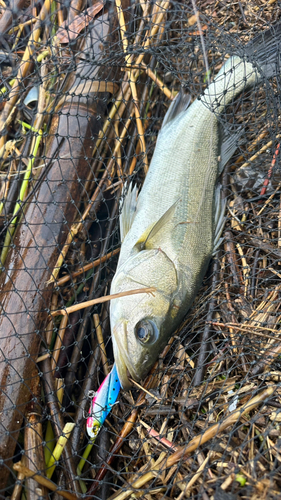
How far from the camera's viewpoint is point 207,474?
2438 millimetres

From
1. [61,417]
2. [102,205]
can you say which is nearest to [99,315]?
[61,417]

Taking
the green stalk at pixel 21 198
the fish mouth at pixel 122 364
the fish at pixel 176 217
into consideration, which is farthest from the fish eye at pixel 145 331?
the green stalk at pixel 21 198

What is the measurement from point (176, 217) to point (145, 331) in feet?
3.42

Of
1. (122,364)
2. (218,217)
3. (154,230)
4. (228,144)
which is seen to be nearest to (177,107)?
(228,144)

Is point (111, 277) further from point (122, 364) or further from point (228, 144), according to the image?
point (228, 144)

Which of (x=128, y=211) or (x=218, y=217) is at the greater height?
(x=128, y=211)

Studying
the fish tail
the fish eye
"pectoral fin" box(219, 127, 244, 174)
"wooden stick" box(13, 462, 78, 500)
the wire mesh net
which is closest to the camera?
"wooden stick" box(13, 462, 78, 500)

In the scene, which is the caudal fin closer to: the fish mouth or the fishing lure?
the fish mouth

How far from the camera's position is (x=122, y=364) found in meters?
2.88

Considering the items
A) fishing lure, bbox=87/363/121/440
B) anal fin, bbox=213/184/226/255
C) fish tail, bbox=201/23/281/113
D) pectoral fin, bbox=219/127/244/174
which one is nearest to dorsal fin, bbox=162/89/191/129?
fish tail, bbox=201/23/281/113

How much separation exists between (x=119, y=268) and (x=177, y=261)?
0.49 meters

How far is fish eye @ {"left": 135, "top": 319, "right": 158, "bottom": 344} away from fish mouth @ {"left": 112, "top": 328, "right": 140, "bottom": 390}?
0.39 ft

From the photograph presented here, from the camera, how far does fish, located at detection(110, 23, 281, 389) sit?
2.93m

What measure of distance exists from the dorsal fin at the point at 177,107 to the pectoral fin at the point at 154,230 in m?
1.07
